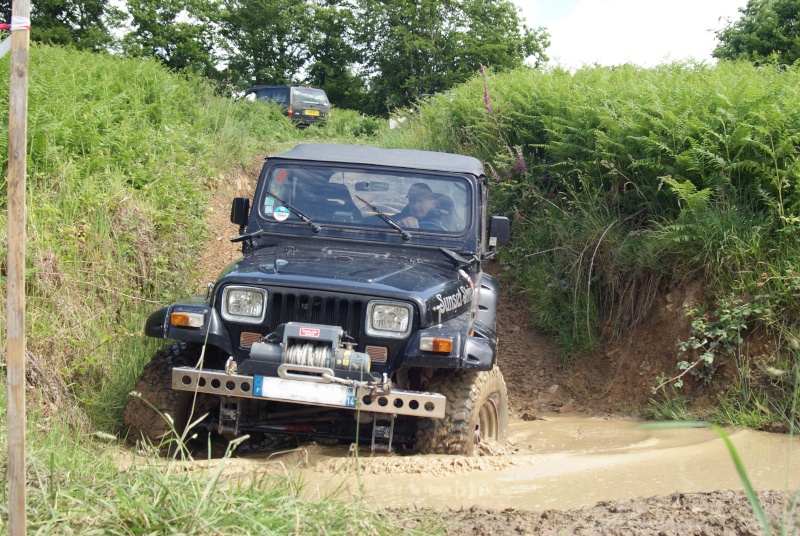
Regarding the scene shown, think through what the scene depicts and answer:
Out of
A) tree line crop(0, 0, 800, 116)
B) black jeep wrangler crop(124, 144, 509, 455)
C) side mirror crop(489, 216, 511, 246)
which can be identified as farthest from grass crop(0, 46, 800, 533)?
tree line crop(0, 0, 800, 116)

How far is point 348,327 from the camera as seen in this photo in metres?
4.36

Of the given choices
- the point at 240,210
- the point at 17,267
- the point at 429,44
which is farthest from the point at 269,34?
the point at 17,267

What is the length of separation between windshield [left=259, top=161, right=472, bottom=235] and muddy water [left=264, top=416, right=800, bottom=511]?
157 cm

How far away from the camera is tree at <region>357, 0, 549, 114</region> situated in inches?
1228

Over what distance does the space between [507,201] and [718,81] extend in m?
2.67

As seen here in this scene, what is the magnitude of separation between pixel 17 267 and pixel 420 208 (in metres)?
3.41

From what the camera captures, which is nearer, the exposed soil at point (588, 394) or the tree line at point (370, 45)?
the exposed soil at point (588, 394)

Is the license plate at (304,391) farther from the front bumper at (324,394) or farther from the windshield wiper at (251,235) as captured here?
the windshield wiper at (251,235)

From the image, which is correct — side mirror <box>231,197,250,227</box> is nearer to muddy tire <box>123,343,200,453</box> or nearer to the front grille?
muddy tire <box>123,343,200,453</box>

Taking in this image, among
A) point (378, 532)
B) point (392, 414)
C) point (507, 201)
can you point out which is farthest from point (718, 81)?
point (378, 532)

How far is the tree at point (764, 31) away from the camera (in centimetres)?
1886

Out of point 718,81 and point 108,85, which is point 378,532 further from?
point 108,85

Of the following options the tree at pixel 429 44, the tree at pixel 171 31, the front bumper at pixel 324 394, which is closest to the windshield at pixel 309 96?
the tree at pixel 171 31

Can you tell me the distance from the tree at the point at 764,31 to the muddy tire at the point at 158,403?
17.2m
